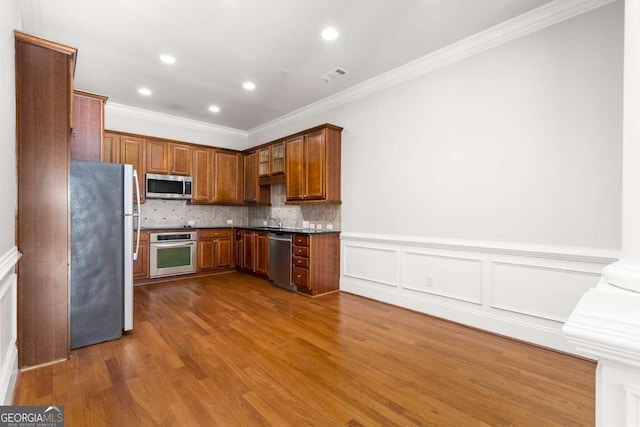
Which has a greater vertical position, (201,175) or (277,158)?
(277,158)

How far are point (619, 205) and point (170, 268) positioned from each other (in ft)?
18.6

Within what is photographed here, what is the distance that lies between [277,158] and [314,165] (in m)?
1.12

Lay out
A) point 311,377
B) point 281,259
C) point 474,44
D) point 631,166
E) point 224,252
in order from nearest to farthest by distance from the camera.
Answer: point 631,166, point 311,377, point 474,44, point 281,259, point 224,252

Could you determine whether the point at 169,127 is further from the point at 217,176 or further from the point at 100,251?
the point at 100,251

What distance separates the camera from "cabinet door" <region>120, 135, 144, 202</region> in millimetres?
4977

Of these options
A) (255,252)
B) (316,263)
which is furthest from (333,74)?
(255,252)

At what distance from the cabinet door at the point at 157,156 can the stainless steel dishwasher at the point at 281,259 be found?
234 centimetres

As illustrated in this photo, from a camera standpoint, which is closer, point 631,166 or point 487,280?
point 631,166

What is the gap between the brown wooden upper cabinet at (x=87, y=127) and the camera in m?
2.99

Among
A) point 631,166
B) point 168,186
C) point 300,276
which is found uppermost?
point 168,186

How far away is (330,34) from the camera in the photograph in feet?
10.0

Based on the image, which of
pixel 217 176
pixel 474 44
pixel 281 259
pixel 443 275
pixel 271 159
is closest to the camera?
pixel 474 44

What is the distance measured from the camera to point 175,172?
18.1 feet

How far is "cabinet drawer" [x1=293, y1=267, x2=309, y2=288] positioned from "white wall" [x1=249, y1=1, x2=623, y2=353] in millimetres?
795
